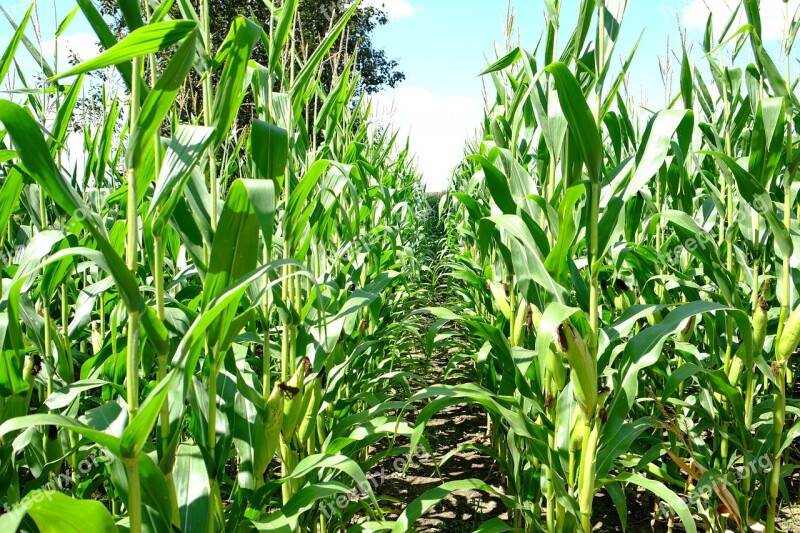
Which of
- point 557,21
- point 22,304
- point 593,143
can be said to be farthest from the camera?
point 557,21

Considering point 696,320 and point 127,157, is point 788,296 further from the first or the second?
point 127,157

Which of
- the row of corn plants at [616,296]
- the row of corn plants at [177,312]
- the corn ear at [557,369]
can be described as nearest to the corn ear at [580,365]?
the row of corn plants at [616,296]

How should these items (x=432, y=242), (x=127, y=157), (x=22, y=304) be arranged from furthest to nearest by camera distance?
(x=432, y=242) < (x=22, y=304) < (x=127, y=157)

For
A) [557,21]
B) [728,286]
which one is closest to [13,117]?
[557,21]

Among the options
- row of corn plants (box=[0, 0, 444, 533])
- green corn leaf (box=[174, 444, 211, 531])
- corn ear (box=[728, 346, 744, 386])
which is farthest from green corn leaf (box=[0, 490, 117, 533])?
corn ear (box=[728, 346, 744, 386])

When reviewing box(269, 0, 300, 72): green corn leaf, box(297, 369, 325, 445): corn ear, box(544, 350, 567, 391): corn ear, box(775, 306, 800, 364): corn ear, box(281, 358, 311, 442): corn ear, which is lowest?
box(297, 369, 325, 445): corn ear

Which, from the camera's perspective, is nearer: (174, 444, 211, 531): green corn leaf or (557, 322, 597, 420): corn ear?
(174, 444, 211, 531): green corn leaf

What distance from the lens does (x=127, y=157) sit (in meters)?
0.94

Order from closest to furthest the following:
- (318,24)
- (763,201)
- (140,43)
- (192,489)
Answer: (140,43) < (192,489) < (763,201) < (318,24)

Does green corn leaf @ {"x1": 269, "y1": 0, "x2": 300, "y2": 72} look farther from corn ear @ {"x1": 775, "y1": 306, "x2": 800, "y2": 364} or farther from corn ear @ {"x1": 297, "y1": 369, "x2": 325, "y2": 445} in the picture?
corn ear @ {"x1": 775, "y1": 306, "x2": 800, "y2": 364}

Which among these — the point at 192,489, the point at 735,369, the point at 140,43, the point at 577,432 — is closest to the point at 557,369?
the point at 577,432

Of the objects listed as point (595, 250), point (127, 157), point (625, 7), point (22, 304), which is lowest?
point (22, 304)

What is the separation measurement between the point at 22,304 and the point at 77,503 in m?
0.70

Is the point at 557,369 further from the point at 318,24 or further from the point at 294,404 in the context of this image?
the point at 318,24
